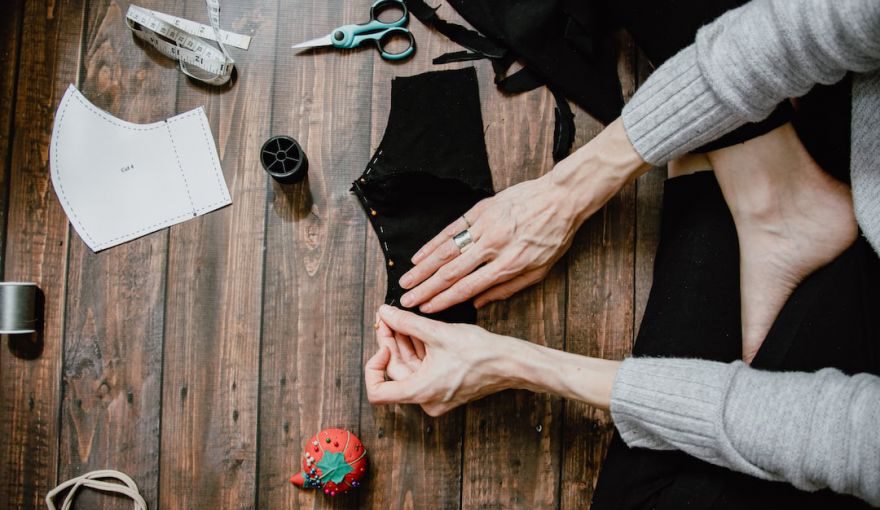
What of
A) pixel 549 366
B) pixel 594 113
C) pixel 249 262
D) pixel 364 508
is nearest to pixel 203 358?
pixel 249 262

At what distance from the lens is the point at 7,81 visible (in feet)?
4.33

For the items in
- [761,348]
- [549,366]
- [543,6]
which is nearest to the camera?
[761,348]

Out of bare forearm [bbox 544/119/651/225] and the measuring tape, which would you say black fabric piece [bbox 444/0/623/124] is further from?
the measuring tape

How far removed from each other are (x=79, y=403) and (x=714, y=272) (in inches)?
52.7

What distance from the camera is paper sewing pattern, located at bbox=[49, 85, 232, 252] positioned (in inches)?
50.6

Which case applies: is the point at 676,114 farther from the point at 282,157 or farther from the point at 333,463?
the point at 333,463

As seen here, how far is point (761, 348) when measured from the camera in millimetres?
970

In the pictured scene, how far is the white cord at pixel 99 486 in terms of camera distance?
1.25 m

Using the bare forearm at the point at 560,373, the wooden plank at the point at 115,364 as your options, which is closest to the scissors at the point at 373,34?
the wooden plank at the point at 115,364

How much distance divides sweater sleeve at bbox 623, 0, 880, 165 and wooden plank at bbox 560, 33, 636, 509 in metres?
0.25

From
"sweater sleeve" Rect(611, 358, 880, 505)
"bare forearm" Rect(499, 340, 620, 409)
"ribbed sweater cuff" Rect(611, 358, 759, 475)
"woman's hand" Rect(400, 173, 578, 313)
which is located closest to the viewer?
"sweater sleeve" Rect(611, 358, 880, 505)

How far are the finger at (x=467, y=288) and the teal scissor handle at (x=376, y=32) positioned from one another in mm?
515

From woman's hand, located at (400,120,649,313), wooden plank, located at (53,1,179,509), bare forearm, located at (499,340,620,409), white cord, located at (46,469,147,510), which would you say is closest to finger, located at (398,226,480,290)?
woman's hand, located at (400,120,649,313)

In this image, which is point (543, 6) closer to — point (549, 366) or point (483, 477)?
point (549, 366)
